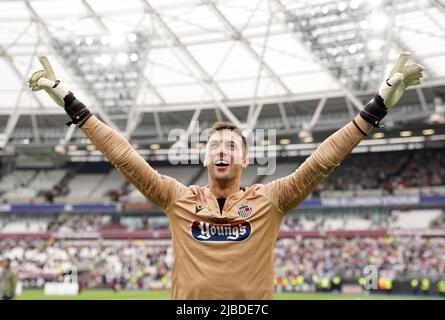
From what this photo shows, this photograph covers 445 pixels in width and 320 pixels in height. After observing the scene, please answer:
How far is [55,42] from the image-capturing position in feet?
98.7

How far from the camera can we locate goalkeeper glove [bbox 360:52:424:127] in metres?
2.73

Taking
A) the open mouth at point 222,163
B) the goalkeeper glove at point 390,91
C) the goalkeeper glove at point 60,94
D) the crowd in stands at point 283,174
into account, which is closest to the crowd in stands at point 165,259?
the crowd in stands at point 283,174

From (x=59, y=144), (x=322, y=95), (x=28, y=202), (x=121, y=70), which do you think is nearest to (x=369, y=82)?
(x=322, y=95)

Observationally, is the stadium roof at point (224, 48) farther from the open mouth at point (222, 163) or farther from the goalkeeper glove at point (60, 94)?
the goalkeeper glove at point (60, 94)

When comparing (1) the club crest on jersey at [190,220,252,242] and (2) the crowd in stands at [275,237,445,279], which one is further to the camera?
→ (2) the crowd in stands at [275,237,445,279]

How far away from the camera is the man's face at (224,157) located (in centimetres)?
293

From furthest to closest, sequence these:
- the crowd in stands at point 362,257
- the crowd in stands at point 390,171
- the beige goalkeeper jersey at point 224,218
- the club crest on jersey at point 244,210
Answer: the crowd in stands at point 390,171 → the crowd in stands at point 362,257 → the club crest on jersey at point 244,210 → the beige goalkeeper jersey at point 224,218

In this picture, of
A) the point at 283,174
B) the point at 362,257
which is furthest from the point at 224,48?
the point at 283,174

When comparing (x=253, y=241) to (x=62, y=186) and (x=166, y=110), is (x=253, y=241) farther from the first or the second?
(x=62, y=186)

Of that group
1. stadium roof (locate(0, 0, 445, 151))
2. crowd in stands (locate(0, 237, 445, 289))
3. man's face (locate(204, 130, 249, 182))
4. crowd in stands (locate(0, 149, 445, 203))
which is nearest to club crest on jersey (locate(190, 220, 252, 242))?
man's face (locate(204, 130, 249, 182))

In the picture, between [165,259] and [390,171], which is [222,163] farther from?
[390,171]

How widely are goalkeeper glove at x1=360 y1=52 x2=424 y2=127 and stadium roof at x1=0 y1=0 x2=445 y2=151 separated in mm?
21336

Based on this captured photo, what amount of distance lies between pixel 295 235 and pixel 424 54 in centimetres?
1240

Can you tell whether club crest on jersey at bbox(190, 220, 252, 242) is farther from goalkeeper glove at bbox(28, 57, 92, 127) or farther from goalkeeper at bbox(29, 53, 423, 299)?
goalkeeper glove at bbox(28, 57, 92, 127)
